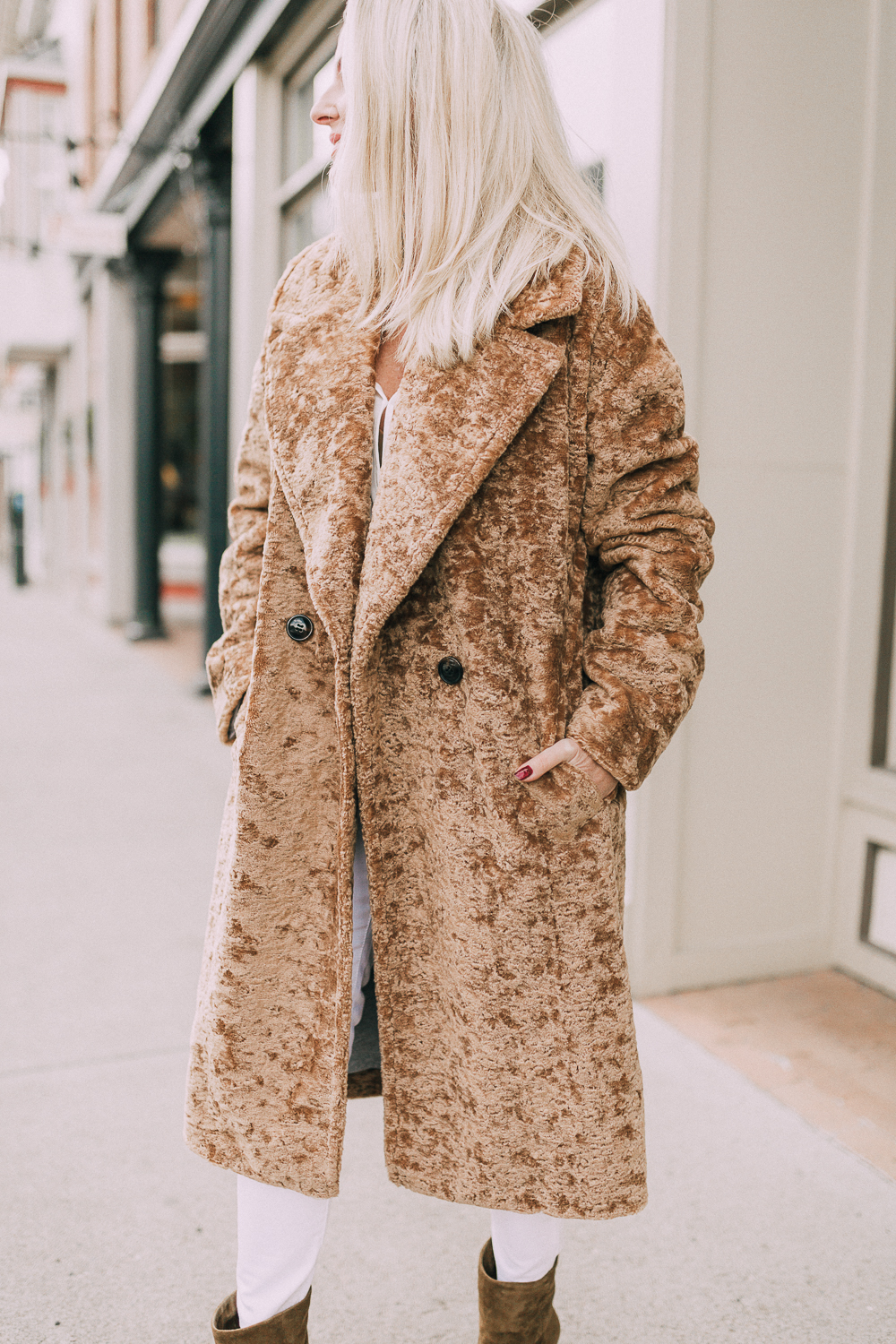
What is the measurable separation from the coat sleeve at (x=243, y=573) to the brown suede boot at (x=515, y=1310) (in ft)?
3.08

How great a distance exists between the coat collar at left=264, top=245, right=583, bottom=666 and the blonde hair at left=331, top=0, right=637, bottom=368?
1.7 inches

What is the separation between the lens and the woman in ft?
4.99

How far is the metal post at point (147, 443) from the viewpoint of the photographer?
11.7 m

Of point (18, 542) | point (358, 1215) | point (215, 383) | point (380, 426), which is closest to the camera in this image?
point (380, 426)

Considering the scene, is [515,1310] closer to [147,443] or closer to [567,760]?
[567,760]

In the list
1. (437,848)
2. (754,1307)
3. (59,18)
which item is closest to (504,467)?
(437,848)

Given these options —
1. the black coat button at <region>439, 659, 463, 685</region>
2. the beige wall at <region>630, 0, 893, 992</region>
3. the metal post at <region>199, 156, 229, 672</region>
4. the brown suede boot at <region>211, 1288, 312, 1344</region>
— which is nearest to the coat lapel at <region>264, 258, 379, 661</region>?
the black coat button at <region>439, 659, 463, 685</region>

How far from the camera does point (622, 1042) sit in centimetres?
162

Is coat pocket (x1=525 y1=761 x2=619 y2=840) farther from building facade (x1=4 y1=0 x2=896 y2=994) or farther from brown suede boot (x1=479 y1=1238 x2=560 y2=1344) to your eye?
Answer: building facade (x1=4 y1=0 x2=896 y2=994)

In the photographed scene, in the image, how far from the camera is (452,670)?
1533mm

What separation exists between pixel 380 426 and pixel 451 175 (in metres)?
0.35

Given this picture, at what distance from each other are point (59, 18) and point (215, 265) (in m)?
11.9

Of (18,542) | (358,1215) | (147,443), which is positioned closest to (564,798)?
(358,1215)

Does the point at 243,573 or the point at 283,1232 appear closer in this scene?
the point at 283,1232
